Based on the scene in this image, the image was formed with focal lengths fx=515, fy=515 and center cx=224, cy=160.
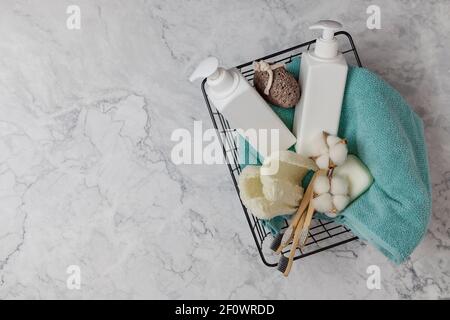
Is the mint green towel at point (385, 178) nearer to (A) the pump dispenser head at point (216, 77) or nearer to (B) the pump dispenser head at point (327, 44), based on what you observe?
(B) the pump dispenser head at point (327, 44)

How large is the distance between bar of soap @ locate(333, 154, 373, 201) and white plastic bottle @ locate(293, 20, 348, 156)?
52 millimetres

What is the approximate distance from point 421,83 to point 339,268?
376 mm

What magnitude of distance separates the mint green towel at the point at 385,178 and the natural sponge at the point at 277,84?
85 mm

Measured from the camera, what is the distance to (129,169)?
97 centimetres

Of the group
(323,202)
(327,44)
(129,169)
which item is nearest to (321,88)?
(327,44)

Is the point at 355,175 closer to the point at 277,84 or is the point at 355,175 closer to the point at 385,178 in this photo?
the point at 385,178

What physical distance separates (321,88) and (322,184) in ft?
0.46

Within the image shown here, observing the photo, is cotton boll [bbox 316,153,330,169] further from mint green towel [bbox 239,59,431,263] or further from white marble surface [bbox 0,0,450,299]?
white marble surface [bbox 0,0,450,299]

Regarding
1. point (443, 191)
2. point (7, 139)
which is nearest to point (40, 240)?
point (7, 139)

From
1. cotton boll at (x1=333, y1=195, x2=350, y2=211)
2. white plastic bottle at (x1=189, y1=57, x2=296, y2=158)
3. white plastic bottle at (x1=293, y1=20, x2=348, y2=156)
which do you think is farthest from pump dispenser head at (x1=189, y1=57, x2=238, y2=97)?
cotton boll at (x1=333, y1=195, x2=350, y2=211)

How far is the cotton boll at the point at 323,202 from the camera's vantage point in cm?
73

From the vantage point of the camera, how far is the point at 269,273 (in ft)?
3.20

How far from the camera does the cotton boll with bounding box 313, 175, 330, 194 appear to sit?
28.9 inches
